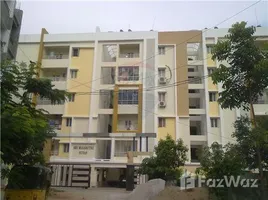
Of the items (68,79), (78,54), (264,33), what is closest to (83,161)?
(68,79)

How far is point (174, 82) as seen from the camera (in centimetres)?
2725

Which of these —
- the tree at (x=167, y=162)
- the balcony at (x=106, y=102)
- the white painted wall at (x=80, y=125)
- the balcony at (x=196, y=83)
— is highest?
the balcony at (x=196, y=83)

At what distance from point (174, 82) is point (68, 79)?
9.52 m

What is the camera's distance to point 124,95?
27.2 metres

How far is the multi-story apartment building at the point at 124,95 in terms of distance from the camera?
25.8 meters

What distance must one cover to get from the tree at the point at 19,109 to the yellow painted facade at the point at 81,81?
17349 mm

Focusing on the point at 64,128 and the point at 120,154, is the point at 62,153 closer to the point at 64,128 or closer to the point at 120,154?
the point at 64,128

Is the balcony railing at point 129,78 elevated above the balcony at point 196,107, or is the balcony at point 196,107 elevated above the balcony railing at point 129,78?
the balcony railing at point 129,78

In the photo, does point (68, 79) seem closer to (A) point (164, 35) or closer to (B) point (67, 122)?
(B) point (67, 122)

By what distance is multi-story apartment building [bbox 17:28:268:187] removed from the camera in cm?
2580

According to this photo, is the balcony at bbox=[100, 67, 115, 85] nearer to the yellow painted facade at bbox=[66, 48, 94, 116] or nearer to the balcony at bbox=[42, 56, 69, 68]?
the yellow painted facade at bbox=[66, 48, 94, 116]

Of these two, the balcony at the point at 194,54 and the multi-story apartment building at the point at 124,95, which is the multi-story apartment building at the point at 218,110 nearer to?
the multi-story apartment building at the point at 124,95

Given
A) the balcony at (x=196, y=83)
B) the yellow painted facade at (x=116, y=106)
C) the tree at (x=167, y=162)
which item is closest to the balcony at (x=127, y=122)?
the yellow painted facade at (x=116, y=106)

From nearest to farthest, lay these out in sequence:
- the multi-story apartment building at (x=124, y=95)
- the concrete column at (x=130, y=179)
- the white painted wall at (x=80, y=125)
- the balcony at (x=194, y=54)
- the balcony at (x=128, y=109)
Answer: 1. the concrete column at (x=130, y=179)
2. the multi-story apartment building at (x=124, y=95)
3. the balcony at (x=128, y=109)
4. the white painted wall at (x=80, y=125)
5. the balcony at (x=194, y=54)
